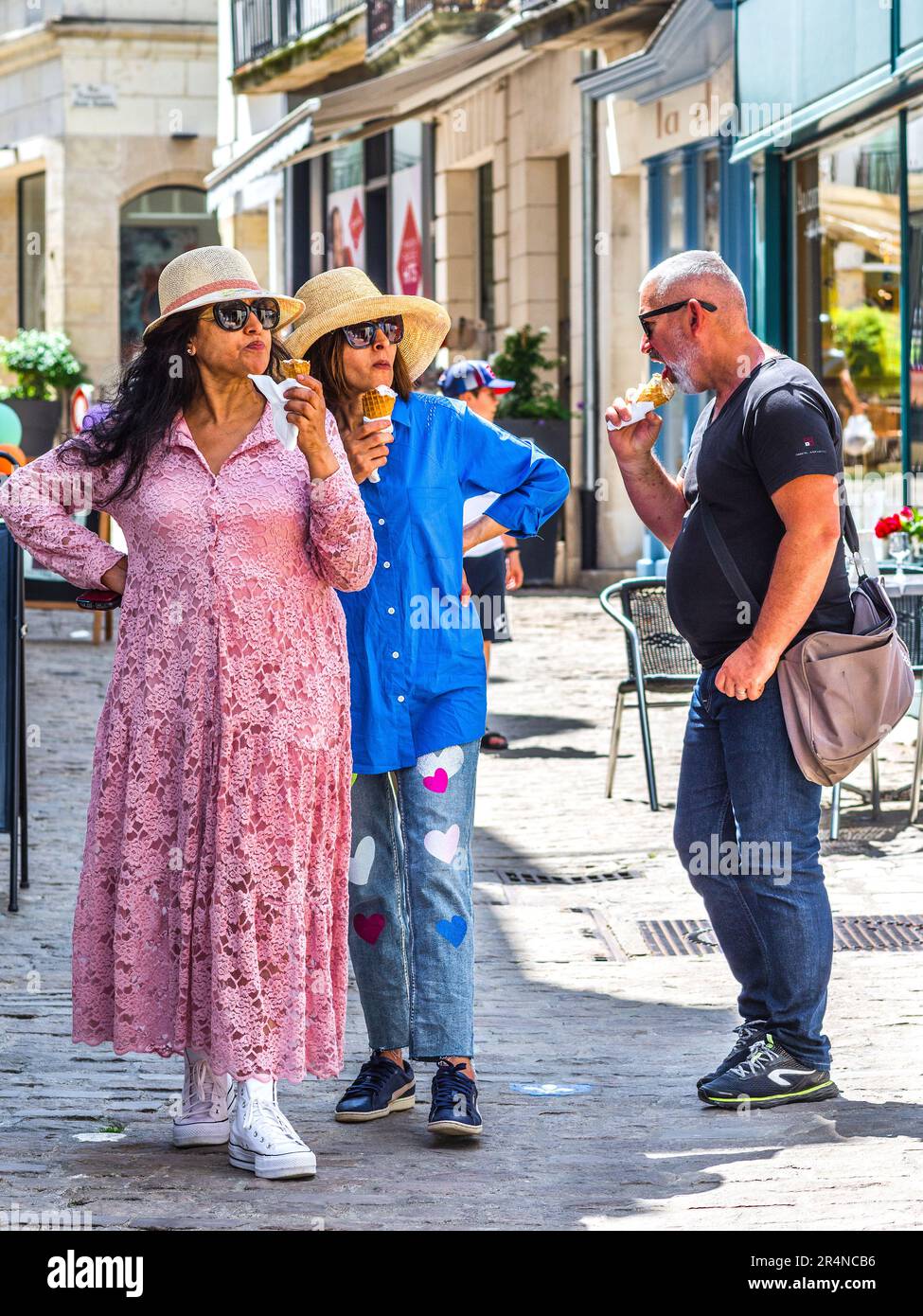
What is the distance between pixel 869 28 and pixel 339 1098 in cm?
924

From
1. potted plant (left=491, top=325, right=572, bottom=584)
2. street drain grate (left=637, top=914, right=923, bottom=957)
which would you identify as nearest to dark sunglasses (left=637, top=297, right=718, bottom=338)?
street drain grate (left=637, top=914, right=923, bottom=957)

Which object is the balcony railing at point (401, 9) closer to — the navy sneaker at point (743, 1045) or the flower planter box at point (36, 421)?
the flower planter box at point (36, 421)

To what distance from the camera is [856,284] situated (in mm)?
14992

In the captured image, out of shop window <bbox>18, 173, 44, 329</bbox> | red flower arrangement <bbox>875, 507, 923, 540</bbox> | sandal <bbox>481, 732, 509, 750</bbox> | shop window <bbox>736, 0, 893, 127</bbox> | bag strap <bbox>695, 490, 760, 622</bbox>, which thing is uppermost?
shop window <bbox>18, 173, 44, 329</bbox>

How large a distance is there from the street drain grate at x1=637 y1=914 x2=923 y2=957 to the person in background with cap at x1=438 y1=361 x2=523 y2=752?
6.97 ft

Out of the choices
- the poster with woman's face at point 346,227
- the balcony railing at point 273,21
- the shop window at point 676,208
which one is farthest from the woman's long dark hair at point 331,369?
the poster with woman's face at point 346,227

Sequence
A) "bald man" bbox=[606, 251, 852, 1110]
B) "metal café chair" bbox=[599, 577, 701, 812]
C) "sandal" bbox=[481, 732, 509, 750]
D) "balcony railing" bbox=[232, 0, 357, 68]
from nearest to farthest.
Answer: "bald man" bbox=[606, 251, 852, 1110] → "metal café chair" bbox=[599, 577, 701, 812] → "sandal" bbox=[481, 732, 509, 750] → "balcony railing" bbox=[232, 0, 357, 68]

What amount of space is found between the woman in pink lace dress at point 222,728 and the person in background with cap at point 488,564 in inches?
174

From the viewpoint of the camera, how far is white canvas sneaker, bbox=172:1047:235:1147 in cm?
503

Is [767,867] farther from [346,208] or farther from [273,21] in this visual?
[273,21]

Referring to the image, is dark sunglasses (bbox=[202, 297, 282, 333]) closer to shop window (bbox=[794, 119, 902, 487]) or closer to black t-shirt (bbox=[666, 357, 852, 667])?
black t-shirt (bbox=[666, 357, 852, 667])

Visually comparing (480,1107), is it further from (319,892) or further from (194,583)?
(194,583)
